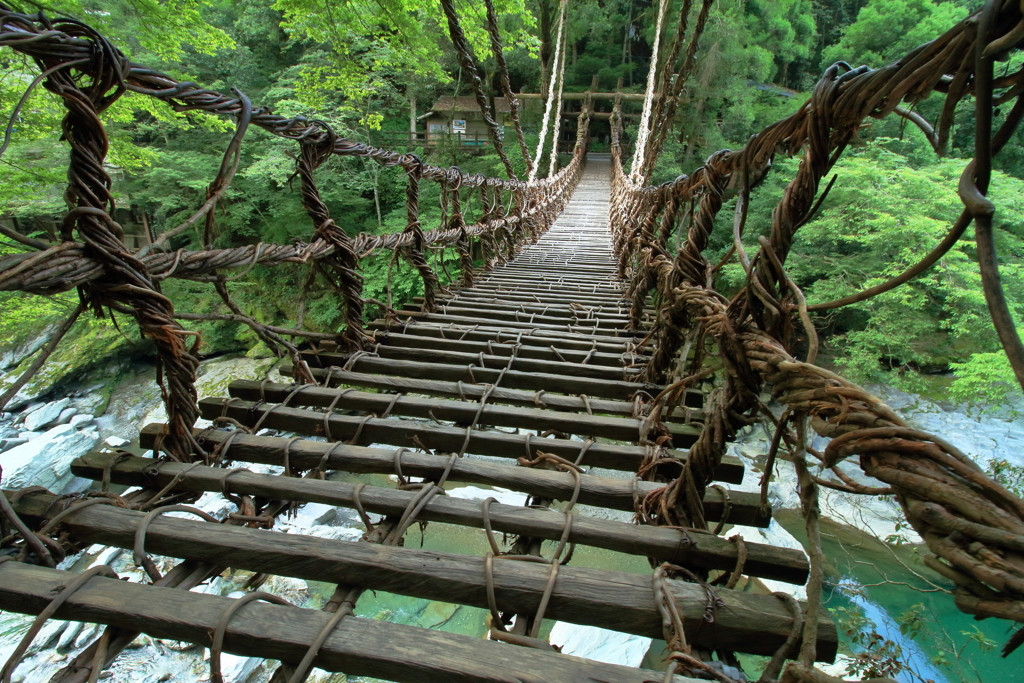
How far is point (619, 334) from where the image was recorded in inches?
104

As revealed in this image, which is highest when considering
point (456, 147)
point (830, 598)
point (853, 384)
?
point (456, 147)

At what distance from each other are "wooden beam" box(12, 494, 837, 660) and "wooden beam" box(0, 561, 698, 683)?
55 millimetres

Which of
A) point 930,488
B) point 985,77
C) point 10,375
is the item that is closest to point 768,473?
point 930,488

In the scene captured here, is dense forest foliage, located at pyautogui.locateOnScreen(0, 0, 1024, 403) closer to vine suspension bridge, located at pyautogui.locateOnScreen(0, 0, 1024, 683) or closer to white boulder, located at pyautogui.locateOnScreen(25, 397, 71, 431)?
vine suspension bridge, located at pyautogui.locateOnScreen(0, 0, 1024, 683)

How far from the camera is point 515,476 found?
1.17m

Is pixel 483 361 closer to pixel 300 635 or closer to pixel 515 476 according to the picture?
pixel 515 476

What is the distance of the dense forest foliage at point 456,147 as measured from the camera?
17.7ft

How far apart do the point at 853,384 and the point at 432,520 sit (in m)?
0.80

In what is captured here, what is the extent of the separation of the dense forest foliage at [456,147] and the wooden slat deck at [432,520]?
55 cm

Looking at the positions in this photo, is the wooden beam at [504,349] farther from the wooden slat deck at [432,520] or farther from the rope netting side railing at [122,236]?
the rope netting side railing at [122,236]

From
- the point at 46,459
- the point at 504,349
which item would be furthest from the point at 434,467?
the point at 46,459

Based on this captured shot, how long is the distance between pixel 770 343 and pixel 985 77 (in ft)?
1.25

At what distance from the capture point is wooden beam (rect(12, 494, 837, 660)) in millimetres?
787

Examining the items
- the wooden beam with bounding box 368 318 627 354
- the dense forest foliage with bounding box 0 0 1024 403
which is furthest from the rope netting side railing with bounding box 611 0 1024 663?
the dense forest foliage with bounding box 0 0 1024 403
